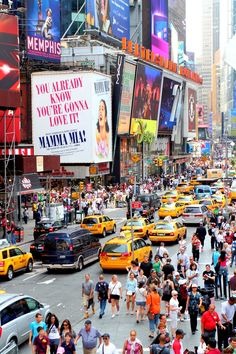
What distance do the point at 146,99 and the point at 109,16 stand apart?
37.5ft

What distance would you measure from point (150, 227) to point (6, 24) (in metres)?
17.9

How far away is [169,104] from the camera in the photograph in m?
102

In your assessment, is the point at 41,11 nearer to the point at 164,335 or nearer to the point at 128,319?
the point at 128,319

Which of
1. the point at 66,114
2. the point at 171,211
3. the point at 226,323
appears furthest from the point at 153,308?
the point at 66,114

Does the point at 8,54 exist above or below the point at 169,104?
below

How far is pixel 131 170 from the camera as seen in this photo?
8562 cm

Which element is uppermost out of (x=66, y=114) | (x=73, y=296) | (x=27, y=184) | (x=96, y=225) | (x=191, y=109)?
(x=191, y=109)

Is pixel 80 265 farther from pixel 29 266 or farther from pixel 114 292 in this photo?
pixel 114 292

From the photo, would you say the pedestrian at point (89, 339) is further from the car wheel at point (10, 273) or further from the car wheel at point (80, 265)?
the car wheel at point (80, 265)

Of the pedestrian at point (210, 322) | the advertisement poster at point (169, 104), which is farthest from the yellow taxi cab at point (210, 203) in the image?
the advertisement poster at point (169, 104)

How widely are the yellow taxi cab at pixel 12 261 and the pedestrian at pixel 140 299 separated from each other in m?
8.38

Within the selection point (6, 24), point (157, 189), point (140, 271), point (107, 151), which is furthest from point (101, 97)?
point (140, 271)

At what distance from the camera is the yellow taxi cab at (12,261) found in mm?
25031

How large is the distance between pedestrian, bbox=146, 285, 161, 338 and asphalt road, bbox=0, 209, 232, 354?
0.36 meters
